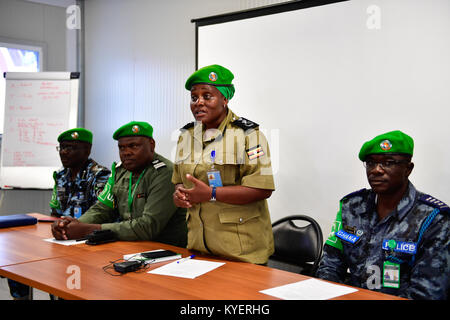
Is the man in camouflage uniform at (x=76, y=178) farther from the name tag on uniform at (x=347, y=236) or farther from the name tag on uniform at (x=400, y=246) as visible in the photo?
the name tag on uniform at (x=400, y=246)

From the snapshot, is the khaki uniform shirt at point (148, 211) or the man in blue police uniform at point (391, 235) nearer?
the man in blue police uniform at point (391, 235)

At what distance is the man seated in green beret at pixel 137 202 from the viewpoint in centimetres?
242

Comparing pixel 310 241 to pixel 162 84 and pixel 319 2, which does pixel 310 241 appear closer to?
pixel 319 2

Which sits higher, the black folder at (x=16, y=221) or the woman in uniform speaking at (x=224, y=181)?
the woman in uniform speaking at (x=224, y=181)

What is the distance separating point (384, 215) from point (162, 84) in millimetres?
3205

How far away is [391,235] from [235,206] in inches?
27.0

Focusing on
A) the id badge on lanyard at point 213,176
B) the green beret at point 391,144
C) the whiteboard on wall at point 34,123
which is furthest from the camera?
the whiteboard on wall at point 34,123

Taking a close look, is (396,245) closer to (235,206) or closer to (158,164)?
(235,206)

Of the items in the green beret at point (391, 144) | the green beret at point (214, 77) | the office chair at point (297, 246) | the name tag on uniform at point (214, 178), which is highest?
the green beret at point (214, 77)

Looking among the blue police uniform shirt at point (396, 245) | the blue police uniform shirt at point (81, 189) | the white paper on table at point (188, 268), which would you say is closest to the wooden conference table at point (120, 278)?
the white paper on table at point (188, 268)

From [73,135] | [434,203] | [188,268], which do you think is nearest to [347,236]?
[434,203]

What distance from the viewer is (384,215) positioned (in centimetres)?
193

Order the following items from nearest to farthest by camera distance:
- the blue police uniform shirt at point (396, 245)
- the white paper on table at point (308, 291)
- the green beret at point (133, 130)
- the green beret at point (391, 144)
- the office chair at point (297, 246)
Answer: the white paper on table at point (308, 291) < the blue police uniform shirt at point (396, 245) < the green beret at point (391, 144) < the office chair at point (297, 246) < the green beret at point (133, 130)

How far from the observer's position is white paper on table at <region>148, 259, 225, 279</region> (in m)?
1.73
